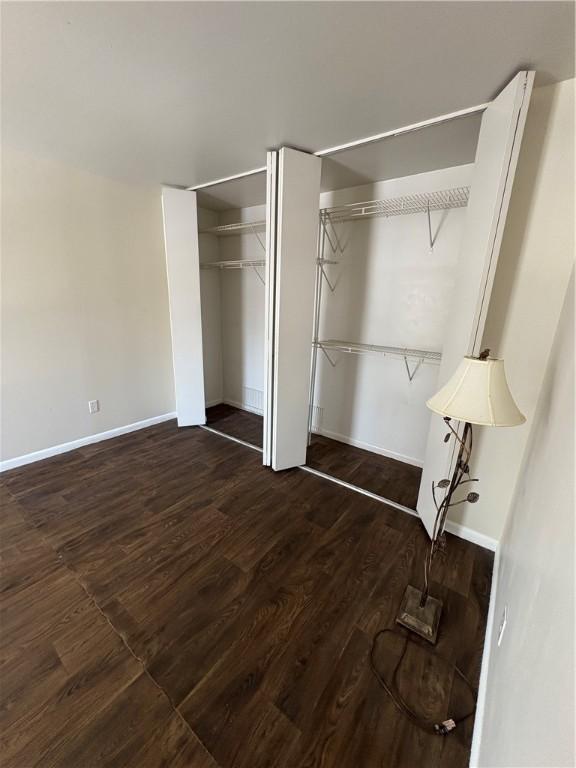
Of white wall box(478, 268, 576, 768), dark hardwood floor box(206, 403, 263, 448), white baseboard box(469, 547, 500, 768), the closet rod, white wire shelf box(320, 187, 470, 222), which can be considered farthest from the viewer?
dark hardwood floor box(206, 403, 263, 448)

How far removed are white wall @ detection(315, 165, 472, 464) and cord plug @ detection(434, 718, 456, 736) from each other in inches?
74.5

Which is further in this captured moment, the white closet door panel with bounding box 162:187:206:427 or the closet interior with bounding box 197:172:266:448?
the closet interior with bounding box 197:172:266:448

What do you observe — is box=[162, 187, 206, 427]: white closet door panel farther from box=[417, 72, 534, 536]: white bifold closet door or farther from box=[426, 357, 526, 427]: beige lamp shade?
box=[426, 357, 526, 427]: beige lamp shade

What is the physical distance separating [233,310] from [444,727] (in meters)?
3.78

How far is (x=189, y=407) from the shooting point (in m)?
3.52

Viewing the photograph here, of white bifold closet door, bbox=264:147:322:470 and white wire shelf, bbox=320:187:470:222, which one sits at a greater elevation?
white wire shelf, bbox=320:187:470:222

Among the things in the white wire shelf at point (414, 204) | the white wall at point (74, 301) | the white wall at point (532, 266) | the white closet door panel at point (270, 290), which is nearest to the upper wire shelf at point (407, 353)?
the white closet door panel at point (270, 290)

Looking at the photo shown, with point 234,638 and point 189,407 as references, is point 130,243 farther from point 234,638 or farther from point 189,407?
point 234,638

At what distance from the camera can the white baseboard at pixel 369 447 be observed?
290 cm

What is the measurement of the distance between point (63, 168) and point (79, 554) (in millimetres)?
2904

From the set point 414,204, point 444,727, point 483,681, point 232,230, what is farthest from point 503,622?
point 232,230

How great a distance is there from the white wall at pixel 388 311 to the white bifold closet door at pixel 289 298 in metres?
0.69

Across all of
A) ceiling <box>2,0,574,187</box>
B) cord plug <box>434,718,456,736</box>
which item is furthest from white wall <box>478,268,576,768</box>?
ceiling <box>2,0,574,187</box>

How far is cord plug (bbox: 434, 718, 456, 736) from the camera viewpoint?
1.13 m
